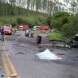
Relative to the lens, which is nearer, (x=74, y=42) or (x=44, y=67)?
(x=44, y=67)

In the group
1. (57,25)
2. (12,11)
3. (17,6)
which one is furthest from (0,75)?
(17,6)

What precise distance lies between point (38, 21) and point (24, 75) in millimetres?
84459

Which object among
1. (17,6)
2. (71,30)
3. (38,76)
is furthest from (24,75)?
(17,6)

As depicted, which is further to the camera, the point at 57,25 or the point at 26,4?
the point at 26,4

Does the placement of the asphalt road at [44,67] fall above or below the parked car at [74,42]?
above

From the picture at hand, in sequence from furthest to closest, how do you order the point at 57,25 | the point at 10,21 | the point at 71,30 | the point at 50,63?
the point at 10,21 → the point at 57,25 → the point at 71,30 → the point at 50,63

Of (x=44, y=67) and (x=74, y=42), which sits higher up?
(x=44, y=67)

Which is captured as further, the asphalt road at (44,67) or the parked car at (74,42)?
the parked car at (74,42)

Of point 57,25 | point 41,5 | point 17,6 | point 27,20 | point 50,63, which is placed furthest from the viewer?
point 41,5

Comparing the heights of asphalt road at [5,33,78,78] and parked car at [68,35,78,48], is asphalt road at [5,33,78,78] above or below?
above

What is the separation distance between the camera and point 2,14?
10244 centimetres

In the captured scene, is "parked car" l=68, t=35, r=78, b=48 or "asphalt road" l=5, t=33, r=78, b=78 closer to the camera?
"asphalt road" l=5, t=33, r=78, b=78

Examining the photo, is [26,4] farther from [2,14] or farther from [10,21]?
[10,21]

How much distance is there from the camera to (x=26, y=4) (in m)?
120
